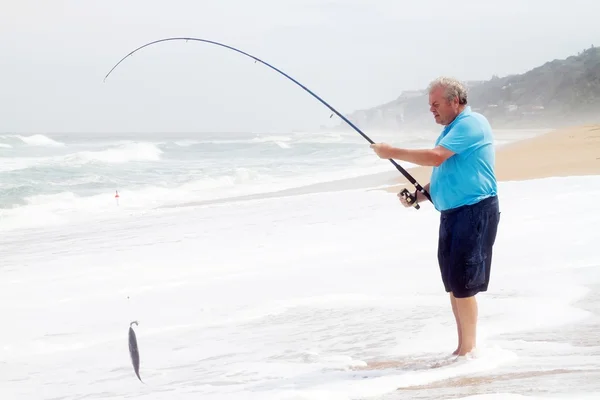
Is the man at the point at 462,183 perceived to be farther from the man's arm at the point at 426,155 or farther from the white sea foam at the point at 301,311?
the white sea foam at the point at 301,311

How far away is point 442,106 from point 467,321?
36.7 inches

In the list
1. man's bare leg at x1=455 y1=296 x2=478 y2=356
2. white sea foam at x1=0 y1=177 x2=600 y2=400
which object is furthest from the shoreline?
man's bare leg at x1=455 y1=296 x2=478 y2=356

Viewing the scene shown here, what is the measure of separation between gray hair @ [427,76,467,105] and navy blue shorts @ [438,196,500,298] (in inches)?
17.6

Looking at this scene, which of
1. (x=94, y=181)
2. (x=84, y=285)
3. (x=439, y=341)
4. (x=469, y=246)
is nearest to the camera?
(x=469, y=246)

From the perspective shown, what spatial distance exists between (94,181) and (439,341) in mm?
18100

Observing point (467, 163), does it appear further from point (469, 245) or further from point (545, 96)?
point (545, 96)

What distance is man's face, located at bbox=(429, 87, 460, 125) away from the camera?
127 inches

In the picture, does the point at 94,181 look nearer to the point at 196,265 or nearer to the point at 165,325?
the point at 196,265

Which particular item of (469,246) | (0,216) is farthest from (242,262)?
(0,216)

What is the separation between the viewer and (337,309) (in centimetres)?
473

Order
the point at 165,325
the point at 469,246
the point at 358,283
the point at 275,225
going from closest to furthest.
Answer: the point at 469,246
the point at 165,325
the point at 358,283
the point at 275,225

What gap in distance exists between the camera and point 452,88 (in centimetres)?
321

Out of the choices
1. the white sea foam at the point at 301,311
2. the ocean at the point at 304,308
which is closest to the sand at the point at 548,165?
the ocean at the point at 304,308

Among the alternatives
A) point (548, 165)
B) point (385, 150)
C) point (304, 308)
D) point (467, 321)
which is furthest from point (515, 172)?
point (385, 150)
